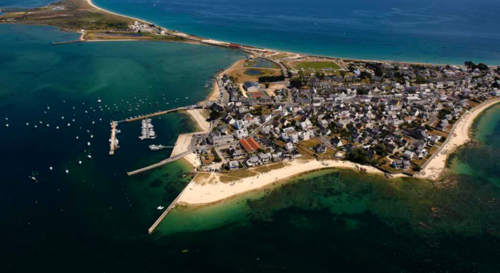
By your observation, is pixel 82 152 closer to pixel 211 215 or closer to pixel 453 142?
pixel 211 215

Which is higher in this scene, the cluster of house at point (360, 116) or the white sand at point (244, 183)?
the cluster of house at point (360, 116)

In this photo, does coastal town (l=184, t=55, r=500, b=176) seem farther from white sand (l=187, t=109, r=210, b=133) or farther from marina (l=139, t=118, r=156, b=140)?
marina (l=139, t=118, r=156, b=140)

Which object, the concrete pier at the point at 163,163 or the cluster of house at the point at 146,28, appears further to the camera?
the cluster of house at the point at 146,28

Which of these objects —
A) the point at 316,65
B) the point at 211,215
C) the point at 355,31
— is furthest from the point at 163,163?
the point at 355,31

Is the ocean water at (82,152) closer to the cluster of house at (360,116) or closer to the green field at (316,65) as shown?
the cluster of house at (360,116)

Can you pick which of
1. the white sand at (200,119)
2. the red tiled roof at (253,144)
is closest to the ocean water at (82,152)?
the white sand at (200,119)

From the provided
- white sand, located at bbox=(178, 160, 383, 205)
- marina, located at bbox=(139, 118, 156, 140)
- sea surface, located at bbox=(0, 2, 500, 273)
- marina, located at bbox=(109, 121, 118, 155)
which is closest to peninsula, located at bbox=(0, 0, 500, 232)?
white sand, located at bbox=(178, 160, 383, 205)

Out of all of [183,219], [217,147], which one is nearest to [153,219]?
[183,219]
